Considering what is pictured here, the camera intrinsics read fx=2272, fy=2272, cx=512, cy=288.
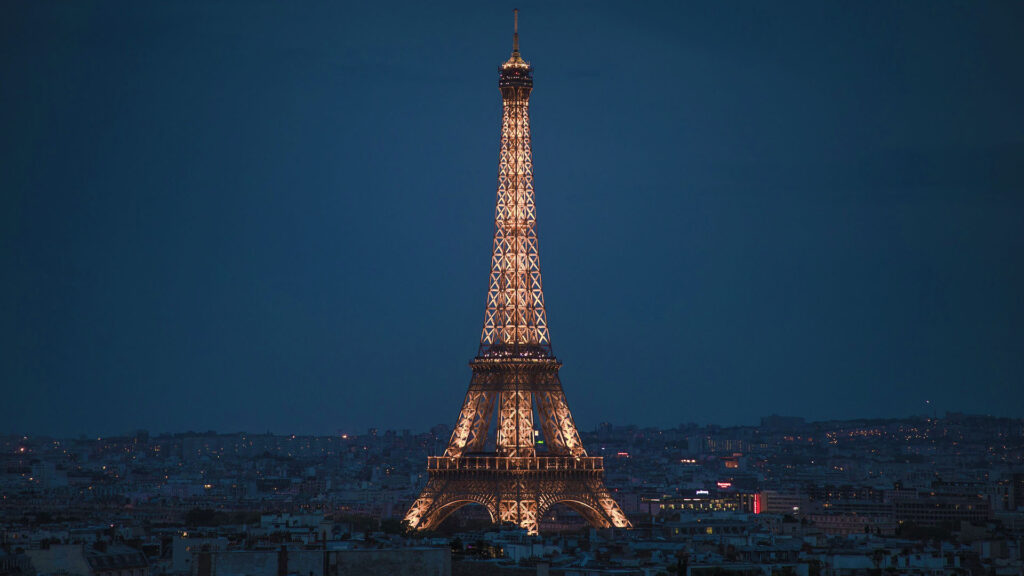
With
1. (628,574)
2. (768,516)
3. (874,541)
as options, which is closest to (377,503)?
(768,516)

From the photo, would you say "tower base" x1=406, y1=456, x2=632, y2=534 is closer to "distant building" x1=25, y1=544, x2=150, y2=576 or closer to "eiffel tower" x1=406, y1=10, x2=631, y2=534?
"eiffel tower" x1=406, y1=10, x2=631, y2=534

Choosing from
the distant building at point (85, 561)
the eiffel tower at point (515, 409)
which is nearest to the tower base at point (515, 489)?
the eiffel tower at point (515, 409)

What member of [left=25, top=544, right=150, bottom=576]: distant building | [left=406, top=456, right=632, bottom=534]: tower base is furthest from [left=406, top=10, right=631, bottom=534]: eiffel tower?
[left=25, top=544, right=150, bottom=576]: distant building

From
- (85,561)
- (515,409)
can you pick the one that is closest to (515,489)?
(515,409)

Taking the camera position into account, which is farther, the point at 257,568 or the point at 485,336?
the point at 485,336

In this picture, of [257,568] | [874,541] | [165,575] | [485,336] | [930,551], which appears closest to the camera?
[257,568]

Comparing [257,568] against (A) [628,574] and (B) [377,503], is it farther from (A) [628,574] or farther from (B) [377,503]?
(B) [377,503]

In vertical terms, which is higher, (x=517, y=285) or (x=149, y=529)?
(x=517, y=285)
